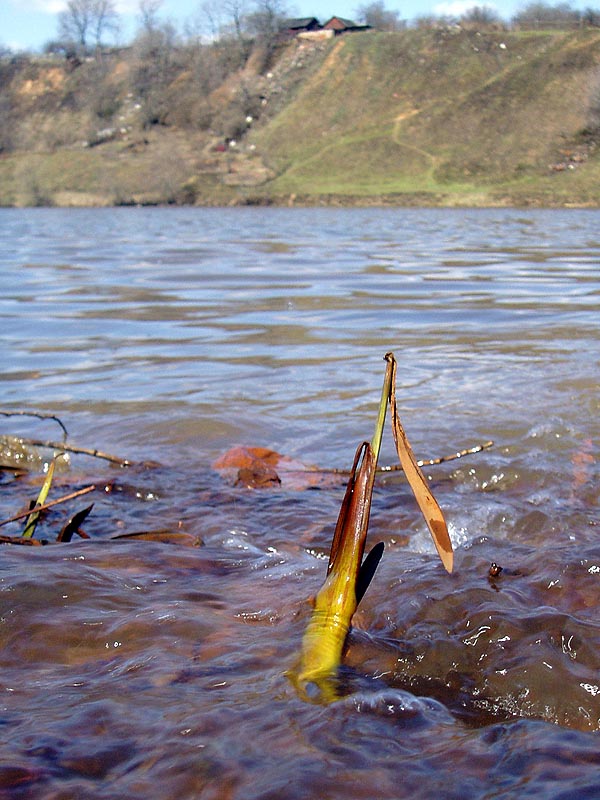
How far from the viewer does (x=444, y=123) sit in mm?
68875

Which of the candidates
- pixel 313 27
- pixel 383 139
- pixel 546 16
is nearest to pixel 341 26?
pixel 313 27

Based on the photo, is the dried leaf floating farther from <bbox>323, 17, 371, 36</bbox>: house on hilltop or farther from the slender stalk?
<bbox>323, 17, 371, 36</bbox>: house on hilltop

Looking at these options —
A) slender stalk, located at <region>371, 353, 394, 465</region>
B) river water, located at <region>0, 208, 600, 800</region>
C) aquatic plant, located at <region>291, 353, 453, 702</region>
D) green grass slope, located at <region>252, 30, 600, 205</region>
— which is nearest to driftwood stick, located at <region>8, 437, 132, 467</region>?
river water, located at <region>0, 208, 600, 800</region>

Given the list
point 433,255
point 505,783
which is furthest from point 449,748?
point 433,255

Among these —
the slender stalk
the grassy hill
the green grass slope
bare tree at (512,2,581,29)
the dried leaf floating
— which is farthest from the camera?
bare tree at (512,2,581,29)

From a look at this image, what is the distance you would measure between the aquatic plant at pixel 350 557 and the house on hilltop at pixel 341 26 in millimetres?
100995

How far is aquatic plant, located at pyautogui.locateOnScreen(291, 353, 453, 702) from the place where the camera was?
121cm

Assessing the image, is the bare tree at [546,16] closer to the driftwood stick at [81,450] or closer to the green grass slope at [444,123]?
the green grass slope at [444,123]

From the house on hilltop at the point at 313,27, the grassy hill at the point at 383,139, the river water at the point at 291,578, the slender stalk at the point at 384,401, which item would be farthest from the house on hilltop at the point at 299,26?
the slender stalk at the point at 384,401

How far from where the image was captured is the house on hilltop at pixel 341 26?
94.4 m

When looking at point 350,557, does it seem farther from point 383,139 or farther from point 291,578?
point 383,139

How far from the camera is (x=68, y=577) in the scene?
1855mm

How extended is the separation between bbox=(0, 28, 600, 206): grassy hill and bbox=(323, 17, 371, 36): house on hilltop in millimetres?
7349

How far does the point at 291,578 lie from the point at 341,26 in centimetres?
10248
